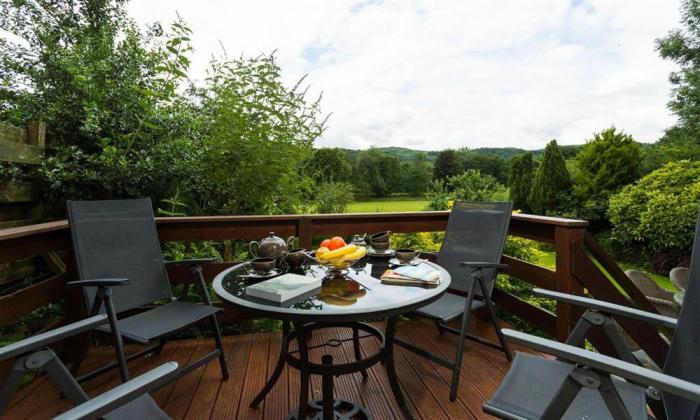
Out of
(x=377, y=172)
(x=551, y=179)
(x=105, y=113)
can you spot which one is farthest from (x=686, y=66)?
(x=105, y=113)

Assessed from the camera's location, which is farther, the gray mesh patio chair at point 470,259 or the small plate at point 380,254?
Answer: the small plate at point 380,254

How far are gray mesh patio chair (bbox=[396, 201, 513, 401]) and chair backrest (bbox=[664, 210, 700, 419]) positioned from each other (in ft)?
2.90

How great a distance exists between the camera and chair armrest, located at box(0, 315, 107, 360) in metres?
0.98

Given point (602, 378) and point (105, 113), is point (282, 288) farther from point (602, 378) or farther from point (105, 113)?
point (105, 113)

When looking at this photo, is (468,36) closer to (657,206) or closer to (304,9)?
(304,9)

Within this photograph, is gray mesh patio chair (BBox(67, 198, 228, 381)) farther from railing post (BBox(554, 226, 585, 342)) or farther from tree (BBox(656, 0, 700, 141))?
tree (BBox(656, 0, 700, 141))

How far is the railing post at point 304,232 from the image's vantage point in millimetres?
2799

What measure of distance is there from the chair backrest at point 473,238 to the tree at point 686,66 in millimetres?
9357

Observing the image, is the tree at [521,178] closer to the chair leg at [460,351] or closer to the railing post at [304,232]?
the railing post at [304,232]

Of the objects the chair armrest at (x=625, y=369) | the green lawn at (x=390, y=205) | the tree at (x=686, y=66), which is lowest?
the green lawn at (x=390, y=205)

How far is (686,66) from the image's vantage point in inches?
351

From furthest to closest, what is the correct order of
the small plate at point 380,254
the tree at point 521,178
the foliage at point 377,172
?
the tree at point 521,178 → the foliage at point 377,172 → the small plate at point 380,254

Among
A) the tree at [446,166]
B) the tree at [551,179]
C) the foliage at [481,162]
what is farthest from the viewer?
the tree at [551,179]

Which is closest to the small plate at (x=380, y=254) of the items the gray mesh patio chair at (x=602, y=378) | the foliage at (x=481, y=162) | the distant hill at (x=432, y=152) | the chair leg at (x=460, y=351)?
the chair leg at (x=460, y=351)
